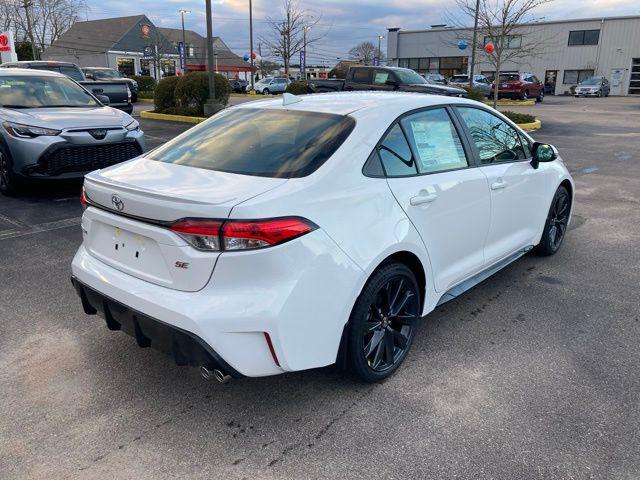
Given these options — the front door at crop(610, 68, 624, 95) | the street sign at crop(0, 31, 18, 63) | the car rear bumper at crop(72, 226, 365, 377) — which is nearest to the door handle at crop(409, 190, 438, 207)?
the car rear bumper at crop(72, 226, 365, 377)

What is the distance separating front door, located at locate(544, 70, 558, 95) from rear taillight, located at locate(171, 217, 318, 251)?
54827mm

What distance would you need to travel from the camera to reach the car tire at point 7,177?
276 inches

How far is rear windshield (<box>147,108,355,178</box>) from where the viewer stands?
2.86m

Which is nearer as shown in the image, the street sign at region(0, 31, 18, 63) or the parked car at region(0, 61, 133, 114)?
the parked car at region(0, 61, 133, 114)

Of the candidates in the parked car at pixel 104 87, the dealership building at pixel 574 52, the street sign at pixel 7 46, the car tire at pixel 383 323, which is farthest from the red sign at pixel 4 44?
the dealership building at pixel 574 52

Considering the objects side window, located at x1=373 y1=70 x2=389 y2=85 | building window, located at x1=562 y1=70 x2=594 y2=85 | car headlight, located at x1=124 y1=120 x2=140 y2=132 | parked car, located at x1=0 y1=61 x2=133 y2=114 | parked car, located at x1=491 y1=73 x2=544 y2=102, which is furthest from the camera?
building window, located at x1=562 y1=70 x2=594 y2=85

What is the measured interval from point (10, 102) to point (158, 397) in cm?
641

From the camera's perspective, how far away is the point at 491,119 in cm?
422

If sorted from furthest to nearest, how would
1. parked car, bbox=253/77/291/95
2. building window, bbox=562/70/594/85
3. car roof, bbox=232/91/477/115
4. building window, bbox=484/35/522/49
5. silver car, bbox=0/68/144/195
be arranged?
building window, bbox=562/70/594/85 → parked car, bbox=253/77/291/95 → building window, bbox=484/35/522/49 → silver car, bbox=0/68/144/195 → car roof, bbox=232/91/477/115

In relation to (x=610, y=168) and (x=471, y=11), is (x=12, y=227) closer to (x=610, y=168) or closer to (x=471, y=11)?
(x=610, y=168)

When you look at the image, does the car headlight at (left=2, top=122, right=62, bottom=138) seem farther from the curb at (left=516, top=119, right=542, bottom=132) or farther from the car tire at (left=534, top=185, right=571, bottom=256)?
the curb at (left=516, top=119, right=542, bottom=132)

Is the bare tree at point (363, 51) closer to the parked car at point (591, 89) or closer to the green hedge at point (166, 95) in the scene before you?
the parked car at point (591, 89)

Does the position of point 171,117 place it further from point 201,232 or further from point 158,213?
point 201,232

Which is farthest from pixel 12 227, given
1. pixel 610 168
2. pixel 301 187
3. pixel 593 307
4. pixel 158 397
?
pixel 610 168
